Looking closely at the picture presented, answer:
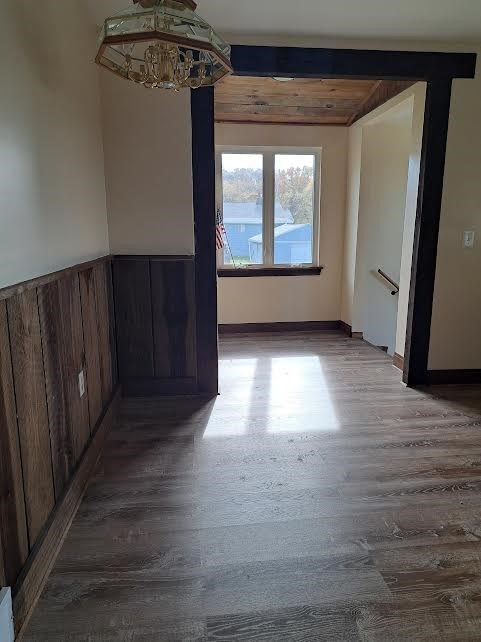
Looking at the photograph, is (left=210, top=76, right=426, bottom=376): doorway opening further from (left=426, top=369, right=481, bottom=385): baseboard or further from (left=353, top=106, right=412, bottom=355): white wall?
(left=426, top=369, right=481, bottom=385): baseboard

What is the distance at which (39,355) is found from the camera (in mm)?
1488

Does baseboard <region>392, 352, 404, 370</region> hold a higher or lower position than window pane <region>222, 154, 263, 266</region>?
lower

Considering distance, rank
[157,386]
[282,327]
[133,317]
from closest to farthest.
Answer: [133,317]
[157,386]
[282,327]

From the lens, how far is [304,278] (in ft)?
16.1

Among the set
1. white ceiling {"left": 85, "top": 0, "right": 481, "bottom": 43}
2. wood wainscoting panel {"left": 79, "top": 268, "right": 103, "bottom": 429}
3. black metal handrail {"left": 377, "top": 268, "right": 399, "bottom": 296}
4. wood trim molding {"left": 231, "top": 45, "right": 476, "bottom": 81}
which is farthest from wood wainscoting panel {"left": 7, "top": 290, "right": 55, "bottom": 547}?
black metal handrail {"left": 377, "top": 268, "right": 399, "bottom": 296}

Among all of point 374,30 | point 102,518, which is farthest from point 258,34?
point 102,518

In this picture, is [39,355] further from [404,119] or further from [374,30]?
[404,119]

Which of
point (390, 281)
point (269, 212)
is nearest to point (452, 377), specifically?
point (390, 281)

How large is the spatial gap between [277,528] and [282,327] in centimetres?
342

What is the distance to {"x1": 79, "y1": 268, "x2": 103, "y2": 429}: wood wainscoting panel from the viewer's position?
6.97 ft

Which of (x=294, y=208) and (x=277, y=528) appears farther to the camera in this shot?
(x=294, y=208)

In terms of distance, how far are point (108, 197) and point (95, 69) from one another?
2.55 ft

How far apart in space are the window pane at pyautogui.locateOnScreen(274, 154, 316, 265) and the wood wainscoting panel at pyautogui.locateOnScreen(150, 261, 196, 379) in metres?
2.21

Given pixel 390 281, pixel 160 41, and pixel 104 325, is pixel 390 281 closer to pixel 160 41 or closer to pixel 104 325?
pixel 104 325
